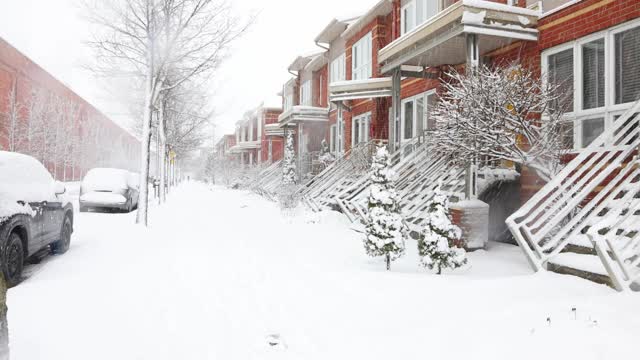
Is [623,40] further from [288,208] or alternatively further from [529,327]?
[288,208]

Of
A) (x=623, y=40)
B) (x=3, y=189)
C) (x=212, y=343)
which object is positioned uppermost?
(x=623, y=40)

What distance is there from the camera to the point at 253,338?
383 cm

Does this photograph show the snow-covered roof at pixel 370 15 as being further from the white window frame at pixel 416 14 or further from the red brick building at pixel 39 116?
the red brick building at pixel 39 116

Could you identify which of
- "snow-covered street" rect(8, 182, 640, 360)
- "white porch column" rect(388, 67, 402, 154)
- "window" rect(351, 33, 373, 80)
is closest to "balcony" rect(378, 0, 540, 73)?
"white porch column" rect(388, 67, 402, 154)

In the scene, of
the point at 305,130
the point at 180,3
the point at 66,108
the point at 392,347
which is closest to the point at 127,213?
the point at 180,3

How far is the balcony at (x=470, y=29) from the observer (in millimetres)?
7949

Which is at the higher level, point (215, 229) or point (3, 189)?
point (3, 189)

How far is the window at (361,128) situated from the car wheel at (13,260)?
12161mm

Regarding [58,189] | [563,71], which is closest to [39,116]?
[58,189]

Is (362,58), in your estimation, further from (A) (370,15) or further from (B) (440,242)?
(B) (440,242)

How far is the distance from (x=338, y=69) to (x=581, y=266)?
1703 centimetres

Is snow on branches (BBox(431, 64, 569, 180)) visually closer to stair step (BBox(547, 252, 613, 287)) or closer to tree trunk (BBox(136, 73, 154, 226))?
stair step (BBox(547, 252, 613, 287))

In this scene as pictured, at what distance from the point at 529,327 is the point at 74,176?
41.0 meters

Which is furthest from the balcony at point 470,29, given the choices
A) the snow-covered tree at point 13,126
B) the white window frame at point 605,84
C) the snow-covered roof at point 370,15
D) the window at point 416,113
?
the snow-covered tree at point 13,126
